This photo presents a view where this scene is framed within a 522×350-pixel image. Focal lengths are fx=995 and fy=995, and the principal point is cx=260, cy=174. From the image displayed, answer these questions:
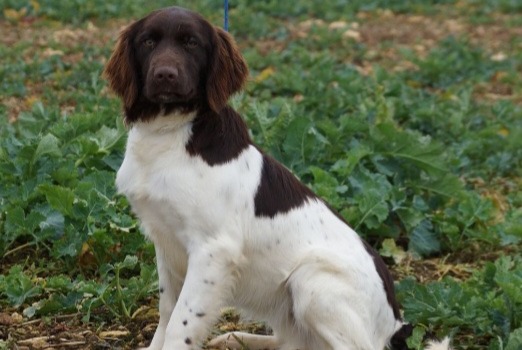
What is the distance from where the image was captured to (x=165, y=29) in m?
4.04

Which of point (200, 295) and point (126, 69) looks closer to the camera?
point (200, 295)

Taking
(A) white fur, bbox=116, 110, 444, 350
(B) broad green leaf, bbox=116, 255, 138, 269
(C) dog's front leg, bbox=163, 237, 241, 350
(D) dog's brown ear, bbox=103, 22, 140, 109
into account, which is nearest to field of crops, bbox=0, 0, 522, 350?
(B) broad green leaf, bbox=116, 255, 138, 269

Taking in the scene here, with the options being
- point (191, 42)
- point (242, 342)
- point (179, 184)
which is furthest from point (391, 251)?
point (191, 42)

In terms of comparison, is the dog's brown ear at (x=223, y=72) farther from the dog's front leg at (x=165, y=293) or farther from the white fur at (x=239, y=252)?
the dog's front leg at (x=165, y=293)

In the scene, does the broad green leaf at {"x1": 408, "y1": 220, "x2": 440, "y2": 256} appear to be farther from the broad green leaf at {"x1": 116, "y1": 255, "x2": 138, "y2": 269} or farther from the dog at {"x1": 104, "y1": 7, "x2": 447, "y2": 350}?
the broad green leaf at {"x1": 116, "y1": 255, "x2": 138, "y2": 269}

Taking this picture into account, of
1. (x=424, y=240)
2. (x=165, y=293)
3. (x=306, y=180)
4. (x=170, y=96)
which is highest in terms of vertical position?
(x=170, y=96)

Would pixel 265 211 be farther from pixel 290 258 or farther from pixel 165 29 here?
pixel 165 29

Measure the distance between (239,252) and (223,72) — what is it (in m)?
0.76

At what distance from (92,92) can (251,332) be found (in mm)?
3806

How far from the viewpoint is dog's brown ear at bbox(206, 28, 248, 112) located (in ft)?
13.6

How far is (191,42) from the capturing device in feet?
13.4

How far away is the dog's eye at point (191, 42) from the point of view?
406 centimetres

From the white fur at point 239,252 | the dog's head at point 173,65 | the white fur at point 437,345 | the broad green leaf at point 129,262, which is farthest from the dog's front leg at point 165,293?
the white fur at point 437,345

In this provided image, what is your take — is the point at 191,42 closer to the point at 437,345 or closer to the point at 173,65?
the point at 173,65
